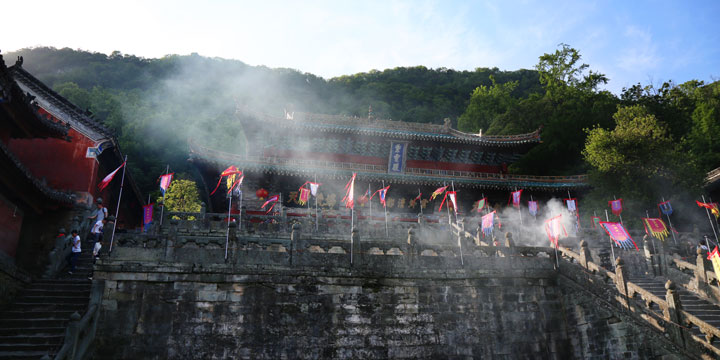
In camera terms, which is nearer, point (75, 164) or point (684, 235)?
point (75, 164)

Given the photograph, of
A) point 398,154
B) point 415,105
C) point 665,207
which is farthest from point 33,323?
point 415,105

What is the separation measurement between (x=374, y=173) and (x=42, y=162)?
54.8 ft

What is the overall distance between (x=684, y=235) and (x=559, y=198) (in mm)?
8159

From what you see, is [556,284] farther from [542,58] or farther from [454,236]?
[542,58]

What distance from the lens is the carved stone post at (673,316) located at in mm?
11109

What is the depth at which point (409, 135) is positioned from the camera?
102 ft

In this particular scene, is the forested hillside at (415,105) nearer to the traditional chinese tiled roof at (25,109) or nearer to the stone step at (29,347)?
the traditional chinese tiled roof at (25,109)

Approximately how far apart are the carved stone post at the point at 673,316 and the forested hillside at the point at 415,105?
1723cm

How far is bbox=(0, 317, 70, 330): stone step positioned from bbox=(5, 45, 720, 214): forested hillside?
61.9 feet

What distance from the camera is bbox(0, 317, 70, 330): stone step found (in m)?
10.9

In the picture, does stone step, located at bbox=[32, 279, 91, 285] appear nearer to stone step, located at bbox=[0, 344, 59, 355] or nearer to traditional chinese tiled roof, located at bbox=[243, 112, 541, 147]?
stone step, located at bbox=[0, 344, 59, 355]

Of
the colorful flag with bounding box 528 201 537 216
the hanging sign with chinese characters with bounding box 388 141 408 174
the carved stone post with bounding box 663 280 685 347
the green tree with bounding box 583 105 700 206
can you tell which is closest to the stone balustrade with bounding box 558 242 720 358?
the carved stone post with bounding box 663 280 685 347

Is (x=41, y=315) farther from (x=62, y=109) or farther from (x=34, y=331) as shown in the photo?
(x=62, y=109)

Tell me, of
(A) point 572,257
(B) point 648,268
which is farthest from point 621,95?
(A) point 572,257
